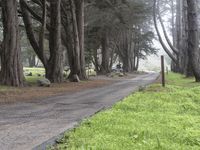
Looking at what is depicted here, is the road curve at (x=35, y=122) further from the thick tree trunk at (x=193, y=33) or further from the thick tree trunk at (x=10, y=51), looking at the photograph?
the thick tree trunk at (x=193, y=33)

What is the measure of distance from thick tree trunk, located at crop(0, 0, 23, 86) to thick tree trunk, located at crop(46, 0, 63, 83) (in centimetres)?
608

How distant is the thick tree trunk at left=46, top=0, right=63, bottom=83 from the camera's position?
3088 cm

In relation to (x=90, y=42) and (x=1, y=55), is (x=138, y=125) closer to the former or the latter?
(x=1, y=55)

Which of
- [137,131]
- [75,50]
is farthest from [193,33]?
[137,131]

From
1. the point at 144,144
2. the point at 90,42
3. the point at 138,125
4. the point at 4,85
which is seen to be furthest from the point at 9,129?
the point at 90,42

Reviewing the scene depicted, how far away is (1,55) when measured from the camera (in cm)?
2508

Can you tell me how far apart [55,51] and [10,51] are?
22.1 ft

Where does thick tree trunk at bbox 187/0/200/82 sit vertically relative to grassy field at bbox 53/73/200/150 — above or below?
above

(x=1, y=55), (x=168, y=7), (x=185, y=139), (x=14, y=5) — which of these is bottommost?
(x=185, y=139)

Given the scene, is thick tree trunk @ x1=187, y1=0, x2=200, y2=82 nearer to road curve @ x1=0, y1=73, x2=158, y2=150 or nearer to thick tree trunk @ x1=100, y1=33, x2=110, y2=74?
road curve @ x1=0, y1=73, x2=158, y2=150

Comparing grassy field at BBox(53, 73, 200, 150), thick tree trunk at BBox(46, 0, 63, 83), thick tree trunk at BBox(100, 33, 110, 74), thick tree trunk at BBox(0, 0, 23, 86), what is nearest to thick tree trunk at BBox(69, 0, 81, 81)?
thick tree trunk at BBox(46, 0, 63, 83)

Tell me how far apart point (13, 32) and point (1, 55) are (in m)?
1.45

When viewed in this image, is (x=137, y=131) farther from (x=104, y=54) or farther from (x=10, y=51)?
(x=104, y=54)

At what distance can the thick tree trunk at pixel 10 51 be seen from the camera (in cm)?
2428
